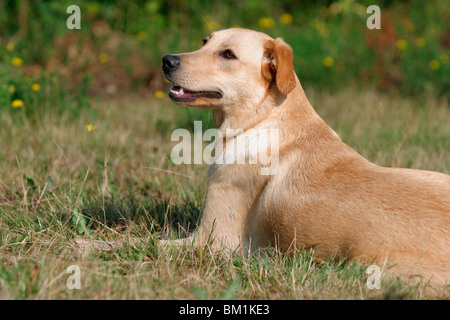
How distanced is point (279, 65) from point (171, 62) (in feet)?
2.61

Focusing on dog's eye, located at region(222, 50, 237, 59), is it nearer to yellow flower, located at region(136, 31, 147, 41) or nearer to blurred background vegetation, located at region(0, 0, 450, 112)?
blurred background vegetation, located at region(0, 0, 450, 112)

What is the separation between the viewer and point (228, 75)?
3861mm

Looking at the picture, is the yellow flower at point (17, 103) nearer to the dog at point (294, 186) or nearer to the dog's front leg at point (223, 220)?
the dog at point (294, 186)

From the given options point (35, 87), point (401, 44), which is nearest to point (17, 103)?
point (35, 87)

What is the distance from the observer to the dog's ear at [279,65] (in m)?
3.66

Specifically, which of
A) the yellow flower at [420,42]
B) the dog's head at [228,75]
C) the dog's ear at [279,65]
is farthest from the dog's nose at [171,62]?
the yellow flower at [420,42]

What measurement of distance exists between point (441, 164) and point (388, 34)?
173 inches

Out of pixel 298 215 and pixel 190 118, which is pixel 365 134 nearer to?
pixel 190 118

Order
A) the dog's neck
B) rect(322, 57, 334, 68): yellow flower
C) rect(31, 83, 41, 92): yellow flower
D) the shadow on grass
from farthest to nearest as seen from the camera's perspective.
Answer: rect(322, 57, 334, 68): yellow flower → rect(31, 83, 41, 92): yellow flower → the shadow on grass → the dog's neck

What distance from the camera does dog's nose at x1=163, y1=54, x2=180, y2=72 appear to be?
12.7ft

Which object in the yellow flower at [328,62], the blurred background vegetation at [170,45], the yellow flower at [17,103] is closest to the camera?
the yellow flower at [17,103]

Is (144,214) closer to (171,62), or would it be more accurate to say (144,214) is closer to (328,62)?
(171,62)

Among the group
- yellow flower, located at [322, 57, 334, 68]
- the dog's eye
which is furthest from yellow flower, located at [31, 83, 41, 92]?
yellow flower, located at [322, 57, 334, 68]

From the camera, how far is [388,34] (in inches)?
353
